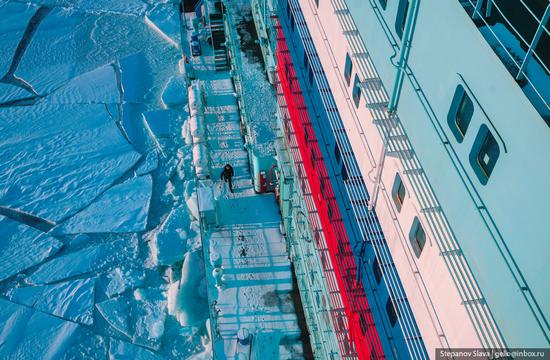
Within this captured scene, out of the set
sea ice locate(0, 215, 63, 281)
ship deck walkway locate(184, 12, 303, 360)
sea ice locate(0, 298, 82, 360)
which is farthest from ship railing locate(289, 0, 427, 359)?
sea ice locate(0, 215, 63, 281)

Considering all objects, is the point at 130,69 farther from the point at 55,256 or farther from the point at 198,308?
the point at 198,308

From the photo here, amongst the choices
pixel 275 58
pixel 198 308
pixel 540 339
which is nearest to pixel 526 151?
pixel 540 339

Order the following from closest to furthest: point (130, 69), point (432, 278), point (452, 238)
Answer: point (452, 238) → point (432, 278) → point (130, 69)

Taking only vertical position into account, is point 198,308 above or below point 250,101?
below

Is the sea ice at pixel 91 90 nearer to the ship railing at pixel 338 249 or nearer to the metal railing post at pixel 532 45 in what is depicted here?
the ship railing at pixel 338 249

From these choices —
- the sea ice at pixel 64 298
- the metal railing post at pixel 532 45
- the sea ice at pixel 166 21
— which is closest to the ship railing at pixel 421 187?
the metal railing post at pixel 532 45

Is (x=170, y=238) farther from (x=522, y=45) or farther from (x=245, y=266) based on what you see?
(x=522, y=45)

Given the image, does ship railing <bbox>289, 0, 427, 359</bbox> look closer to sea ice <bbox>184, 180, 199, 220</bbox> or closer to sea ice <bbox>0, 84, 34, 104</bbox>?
sea ice <bbox>184, 180, 199, 220</bbox>
